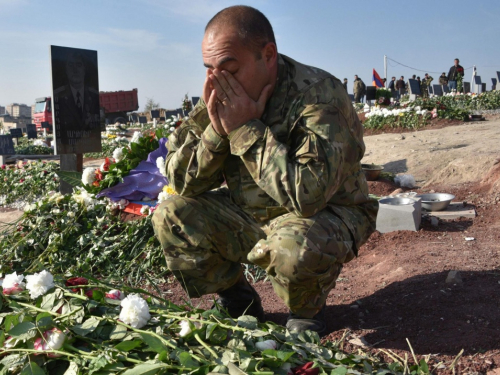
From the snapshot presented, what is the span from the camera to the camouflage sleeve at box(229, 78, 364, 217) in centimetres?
210

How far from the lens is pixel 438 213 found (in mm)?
4488

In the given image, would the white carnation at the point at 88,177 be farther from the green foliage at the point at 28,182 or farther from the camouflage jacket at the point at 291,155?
the green foliage at the point at 28,182

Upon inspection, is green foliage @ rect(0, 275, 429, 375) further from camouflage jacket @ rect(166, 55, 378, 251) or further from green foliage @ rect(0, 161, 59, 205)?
green foliage @ rect(0, 161, 59, 205)

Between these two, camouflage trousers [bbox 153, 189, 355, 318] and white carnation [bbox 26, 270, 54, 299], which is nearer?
white carnation [bbox 26, 270, 54, 299]

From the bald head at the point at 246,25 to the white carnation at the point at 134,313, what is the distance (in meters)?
1.13

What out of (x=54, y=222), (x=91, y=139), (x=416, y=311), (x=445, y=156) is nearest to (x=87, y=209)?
(x=54, y=222)

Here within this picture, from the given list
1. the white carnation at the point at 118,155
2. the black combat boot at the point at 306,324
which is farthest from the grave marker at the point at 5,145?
the black combat boot at the point at 306,324

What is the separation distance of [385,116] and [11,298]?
11.1 meters

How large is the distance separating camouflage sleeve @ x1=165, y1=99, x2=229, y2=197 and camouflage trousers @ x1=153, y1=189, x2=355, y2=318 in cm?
9

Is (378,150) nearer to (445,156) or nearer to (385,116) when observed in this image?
(445,156)

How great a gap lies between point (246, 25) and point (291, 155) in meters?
0.56

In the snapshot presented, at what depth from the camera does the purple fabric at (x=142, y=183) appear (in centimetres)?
420

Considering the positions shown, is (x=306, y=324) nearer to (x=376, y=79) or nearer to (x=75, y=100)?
(x=75, y=100)

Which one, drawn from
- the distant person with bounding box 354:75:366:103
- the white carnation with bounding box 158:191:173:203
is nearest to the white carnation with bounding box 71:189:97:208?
the white carnation with bounding box 158:191:173:203
